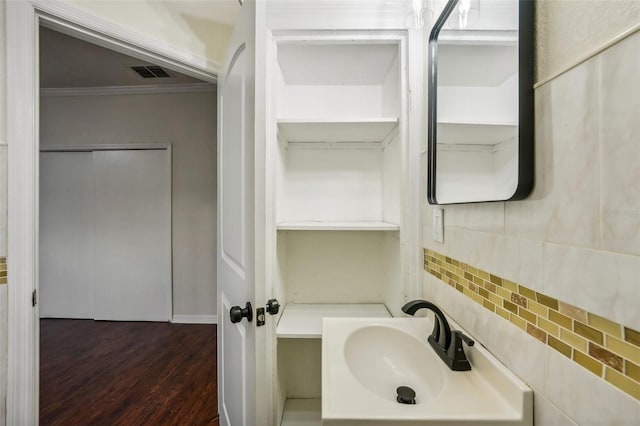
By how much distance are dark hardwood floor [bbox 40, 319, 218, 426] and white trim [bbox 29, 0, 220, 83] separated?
1.99 meters

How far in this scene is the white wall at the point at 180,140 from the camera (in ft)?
9.30

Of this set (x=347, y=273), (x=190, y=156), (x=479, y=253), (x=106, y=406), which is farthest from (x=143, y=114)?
(x=479, y=253)

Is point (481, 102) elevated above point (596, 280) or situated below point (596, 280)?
above

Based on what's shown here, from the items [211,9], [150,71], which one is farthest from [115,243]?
[211,9]

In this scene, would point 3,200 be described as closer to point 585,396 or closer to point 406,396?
point 406,396

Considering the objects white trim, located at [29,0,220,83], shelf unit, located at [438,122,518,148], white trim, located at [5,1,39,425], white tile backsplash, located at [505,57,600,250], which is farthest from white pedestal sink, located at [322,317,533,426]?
white trim, located at [29,0,220,83]

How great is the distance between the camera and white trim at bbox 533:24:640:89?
0.37m

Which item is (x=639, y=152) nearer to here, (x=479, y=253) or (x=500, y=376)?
(x=479, y=253)

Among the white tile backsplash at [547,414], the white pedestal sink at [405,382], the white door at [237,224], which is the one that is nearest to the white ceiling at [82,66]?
the white door at [237,224]

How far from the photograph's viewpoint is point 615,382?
0.40m

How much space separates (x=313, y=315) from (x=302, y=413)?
45 centimetres

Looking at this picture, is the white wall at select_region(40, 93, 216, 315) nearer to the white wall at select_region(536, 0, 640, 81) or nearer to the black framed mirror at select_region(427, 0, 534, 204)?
the black framed mirror at select_region(427, 0, 534, 204)

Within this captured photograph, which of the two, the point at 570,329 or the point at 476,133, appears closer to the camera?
the point at 570,329

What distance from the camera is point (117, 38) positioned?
119 cm
